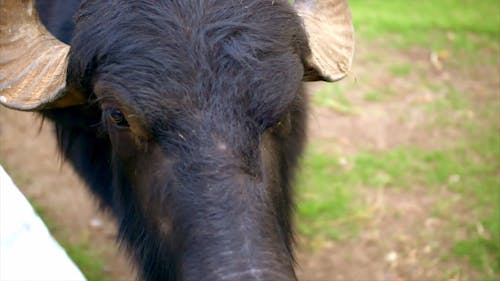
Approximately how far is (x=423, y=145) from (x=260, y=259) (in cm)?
475

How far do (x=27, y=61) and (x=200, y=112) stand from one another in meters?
1.29

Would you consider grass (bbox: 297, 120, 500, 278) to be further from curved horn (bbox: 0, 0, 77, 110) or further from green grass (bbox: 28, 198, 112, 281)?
curved horn (bbox: 0, 0, 77, 110)

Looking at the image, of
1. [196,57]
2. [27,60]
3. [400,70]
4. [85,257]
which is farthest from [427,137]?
[27,60]

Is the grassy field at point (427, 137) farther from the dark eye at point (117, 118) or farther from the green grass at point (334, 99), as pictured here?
the dark eye at point (117, 118)

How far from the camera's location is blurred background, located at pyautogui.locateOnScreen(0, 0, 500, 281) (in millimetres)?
5242

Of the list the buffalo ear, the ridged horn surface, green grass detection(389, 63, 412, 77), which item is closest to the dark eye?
the ridged horn surface

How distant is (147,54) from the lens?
2578 mm

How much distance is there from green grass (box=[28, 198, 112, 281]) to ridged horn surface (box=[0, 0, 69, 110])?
8.23 ft

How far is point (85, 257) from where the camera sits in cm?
524

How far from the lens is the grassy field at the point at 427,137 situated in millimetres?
5574

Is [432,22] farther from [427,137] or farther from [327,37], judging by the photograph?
[327,37]

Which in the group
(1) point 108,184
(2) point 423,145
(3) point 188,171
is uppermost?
(3) point 188,171

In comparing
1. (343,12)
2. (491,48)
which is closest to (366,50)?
(491,48)

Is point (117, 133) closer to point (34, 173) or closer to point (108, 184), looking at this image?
point (108, 184)
